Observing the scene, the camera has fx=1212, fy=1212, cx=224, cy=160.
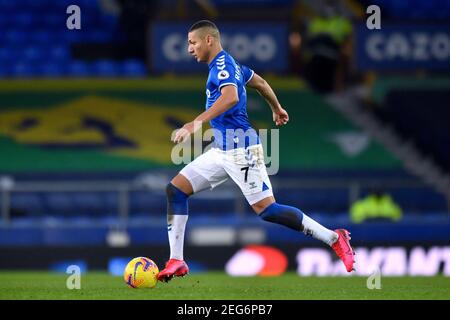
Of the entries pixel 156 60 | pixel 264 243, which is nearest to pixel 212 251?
pixel 264 243

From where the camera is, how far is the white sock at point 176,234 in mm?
10383

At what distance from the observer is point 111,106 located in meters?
22.8

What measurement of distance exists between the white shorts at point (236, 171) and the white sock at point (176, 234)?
11.4 inches

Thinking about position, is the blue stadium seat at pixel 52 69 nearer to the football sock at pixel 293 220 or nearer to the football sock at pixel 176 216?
the football sock at pixel 176 216

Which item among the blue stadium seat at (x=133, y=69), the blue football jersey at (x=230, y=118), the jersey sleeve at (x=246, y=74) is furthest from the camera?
the blue stadium seat at (x=133, y=69)

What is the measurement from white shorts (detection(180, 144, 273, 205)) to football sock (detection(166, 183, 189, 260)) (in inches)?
5.8

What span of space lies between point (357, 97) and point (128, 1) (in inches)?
187

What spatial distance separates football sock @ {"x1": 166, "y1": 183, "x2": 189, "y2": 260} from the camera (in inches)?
408

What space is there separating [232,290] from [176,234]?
30.1 inches

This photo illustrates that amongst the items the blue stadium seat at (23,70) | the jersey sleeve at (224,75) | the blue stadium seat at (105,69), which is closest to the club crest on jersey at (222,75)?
the jersey sleeve at (224,75)

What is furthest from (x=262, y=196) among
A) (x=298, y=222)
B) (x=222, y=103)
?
(x=222, y=103)

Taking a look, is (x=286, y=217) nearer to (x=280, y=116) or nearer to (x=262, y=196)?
(x=262, y=196)

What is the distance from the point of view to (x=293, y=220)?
1037 cm

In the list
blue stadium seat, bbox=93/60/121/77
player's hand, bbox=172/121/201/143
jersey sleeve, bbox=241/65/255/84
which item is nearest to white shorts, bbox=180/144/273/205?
jersey sleeve, bbox=241/65/255/84
